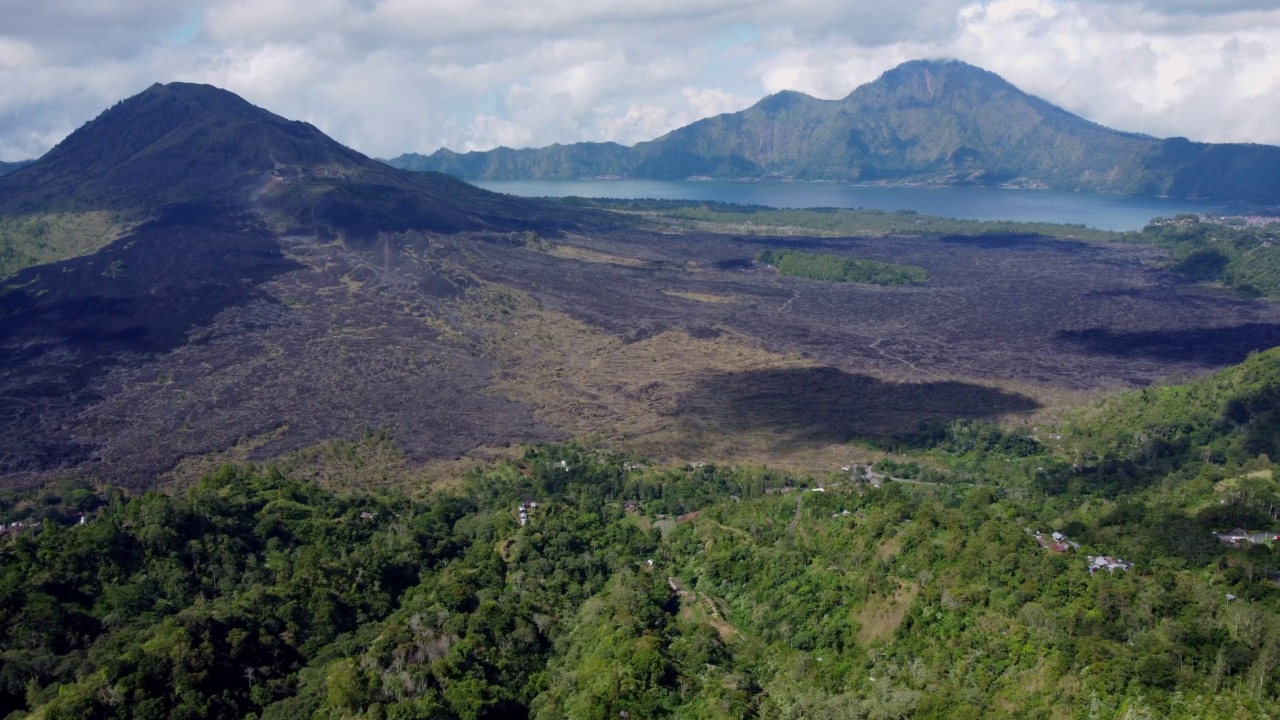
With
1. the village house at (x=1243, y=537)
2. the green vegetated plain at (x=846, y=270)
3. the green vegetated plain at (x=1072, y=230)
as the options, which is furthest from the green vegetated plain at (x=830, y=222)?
the village house at (x=1243, y=537)

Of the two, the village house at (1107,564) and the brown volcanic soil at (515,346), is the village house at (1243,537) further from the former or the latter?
the brown volcanic soil at (515,346)

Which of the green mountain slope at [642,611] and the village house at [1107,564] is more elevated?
the village house at [1107,564]

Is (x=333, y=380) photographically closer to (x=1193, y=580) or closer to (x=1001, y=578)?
(x=1001, y=578)

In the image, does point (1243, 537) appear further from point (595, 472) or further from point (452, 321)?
point (452, 321)

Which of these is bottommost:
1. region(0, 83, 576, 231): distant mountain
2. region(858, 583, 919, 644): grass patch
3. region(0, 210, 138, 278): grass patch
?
region(858, 583, 919, 644): grass patch

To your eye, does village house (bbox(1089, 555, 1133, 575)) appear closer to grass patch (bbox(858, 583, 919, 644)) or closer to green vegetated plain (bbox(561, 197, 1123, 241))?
grass patch (bbox(858, 583, 919, 644))

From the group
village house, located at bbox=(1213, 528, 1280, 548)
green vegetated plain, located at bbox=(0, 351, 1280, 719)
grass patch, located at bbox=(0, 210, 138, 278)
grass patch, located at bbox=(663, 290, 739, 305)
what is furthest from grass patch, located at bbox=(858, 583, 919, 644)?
grass patch, located at bbox=(0, 210, 138, 278)

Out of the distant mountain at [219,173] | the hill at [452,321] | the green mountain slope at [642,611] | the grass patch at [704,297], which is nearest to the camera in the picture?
the green mountain slope at [642,611]
